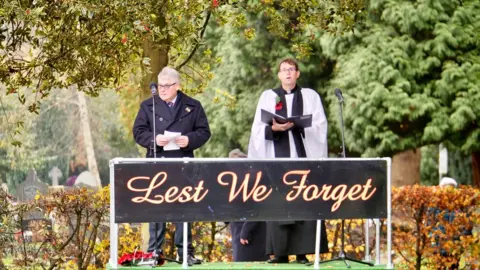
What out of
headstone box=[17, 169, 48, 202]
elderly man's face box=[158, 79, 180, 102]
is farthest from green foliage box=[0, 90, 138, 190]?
elderly man's face box=[158, 79, 180, 102]

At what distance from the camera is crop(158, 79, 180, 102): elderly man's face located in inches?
384

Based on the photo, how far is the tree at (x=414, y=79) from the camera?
26266mm

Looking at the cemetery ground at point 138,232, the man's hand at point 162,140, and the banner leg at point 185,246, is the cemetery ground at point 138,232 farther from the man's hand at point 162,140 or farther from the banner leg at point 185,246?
the banner leg at point 185,246

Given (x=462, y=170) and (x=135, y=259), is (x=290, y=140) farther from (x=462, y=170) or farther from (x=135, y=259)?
(x=462, y=170)

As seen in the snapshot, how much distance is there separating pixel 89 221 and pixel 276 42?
18588 mm

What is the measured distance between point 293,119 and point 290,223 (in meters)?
1.03

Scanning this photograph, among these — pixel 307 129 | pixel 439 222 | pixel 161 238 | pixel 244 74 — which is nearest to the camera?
pixel 161 238

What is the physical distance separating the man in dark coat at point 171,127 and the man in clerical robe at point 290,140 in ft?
2.56

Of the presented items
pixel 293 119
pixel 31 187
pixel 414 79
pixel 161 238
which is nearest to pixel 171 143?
pixel 161 238

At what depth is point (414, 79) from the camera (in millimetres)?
27250

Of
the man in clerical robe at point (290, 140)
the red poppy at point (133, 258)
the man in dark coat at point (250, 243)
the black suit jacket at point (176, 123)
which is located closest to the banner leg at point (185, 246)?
the red poppy at point (133, 258)

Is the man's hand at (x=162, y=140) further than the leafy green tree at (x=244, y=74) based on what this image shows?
No

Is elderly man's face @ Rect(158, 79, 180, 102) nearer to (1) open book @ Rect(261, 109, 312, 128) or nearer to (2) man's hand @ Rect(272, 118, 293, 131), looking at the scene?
(1) open book @ Rect(261, 109, 312, 128)

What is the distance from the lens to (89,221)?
42.3ft
